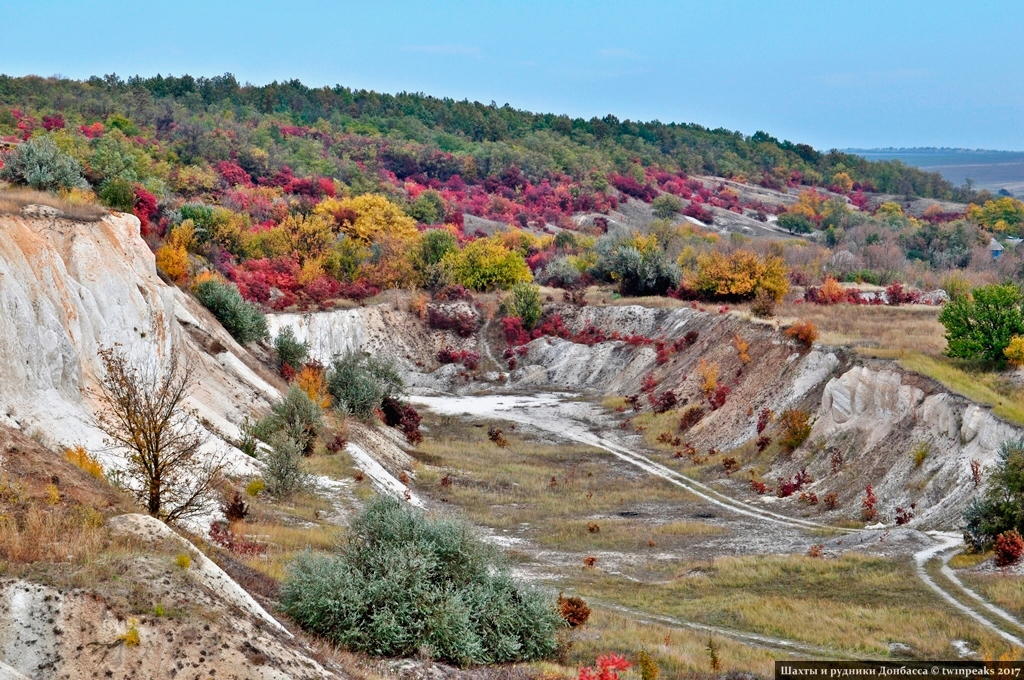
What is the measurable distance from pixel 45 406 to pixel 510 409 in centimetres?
3097

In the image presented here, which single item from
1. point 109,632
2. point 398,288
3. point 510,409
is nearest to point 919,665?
point 109,632

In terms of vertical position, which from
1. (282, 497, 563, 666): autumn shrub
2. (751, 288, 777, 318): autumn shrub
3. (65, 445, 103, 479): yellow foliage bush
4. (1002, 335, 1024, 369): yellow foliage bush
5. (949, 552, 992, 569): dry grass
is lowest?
(949, 552, 992, 569): dry grass

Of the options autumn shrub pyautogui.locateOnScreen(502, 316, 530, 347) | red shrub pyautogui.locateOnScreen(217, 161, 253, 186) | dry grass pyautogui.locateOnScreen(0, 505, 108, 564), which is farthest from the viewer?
red shrub pyautogui.locateOnScreen(217, 161, 253, 186)

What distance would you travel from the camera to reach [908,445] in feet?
90.3

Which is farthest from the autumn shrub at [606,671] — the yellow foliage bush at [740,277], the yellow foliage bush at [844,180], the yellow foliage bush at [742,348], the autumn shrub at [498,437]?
the yellow foliage bush at [844,180]

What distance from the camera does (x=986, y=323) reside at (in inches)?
1192

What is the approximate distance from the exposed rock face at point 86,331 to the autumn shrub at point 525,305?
28.5 m

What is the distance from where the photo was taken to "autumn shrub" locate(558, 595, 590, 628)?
15.2m

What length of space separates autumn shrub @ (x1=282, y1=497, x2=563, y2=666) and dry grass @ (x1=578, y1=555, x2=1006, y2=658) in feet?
13.9

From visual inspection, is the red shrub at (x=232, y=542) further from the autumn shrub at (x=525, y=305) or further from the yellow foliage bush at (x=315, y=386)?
the autumn shrub at (x=525, y=305)

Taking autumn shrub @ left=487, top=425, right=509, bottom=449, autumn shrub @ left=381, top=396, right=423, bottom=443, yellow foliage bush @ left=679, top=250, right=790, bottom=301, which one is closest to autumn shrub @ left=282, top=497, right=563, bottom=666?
autumn shrub @ left=381, top=396, right=423, bottom=443

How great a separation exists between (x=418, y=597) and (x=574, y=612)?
330 cm

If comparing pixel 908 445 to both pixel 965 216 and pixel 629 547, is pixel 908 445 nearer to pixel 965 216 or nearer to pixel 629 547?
pixel 629 547

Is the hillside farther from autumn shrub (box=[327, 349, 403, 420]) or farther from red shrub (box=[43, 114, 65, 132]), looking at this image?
red shrub (box=[43, 114, 65, 132])
